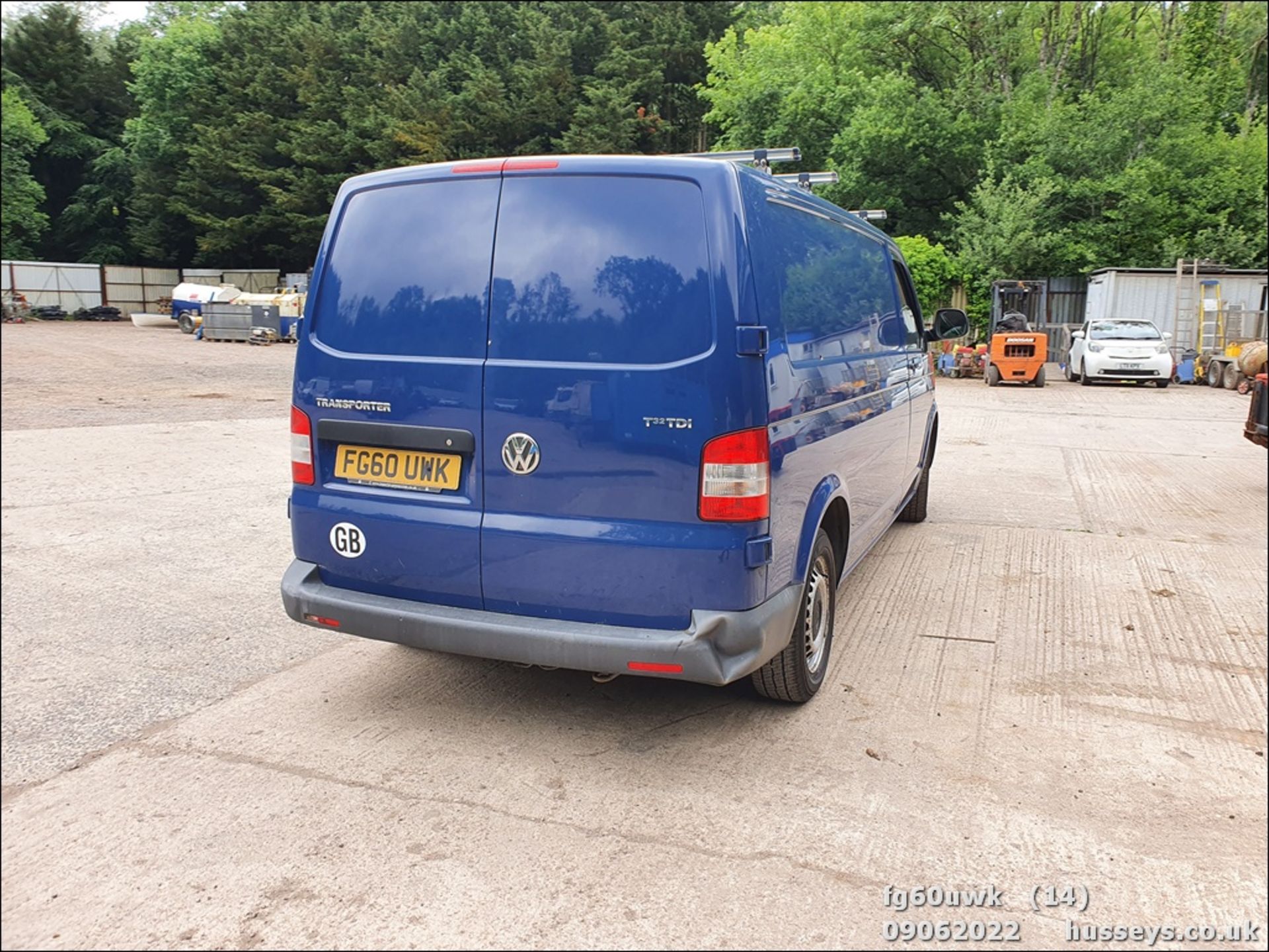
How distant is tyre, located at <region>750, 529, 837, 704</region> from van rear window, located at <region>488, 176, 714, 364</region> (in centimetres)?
119

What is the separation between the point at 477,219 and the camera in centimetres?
351

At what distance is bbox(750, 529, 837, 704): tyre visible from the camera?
150 inches

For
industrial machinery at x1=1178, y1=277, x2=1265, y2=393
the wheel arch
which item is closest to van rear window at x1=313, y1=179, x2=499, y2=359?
the wheel arch

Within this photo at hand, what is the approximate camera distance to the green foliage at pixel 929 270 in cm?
2683

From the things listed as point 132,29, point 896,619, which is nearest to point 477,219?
point 132,29

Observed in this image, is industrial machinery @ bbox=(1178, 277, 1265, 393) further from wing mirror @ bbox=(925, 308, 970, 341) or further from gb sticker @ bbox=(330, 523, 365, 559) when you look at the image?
gb sticker @ bbox=(330, 523, 365, 559)

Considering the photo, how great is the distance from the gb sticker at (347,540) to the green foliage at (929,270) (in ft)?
80.0

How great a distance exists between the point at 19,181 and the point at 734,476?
3.20 meters

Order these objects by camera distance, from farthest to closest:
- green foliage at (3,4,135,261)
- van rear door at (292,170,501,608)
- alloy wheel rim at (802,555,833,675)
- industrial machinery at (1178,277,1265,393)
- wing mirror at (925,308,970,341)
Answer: industrial machinery at (1178,277,1265,393), wing mirror at (925,308,970,341), alloy wheel rim at (802,555,833,675), van rear door at (292,170,501,608), green foliage at (3,4,135,261)

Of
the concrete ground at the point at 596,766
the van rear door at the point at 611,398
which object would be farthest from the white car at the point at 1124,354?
the van rear door at the point at 611,398

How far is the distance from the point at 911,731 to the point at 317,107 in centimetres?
4789

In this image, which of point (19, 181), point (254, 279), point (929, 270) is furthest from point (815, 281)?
point (254, 279)

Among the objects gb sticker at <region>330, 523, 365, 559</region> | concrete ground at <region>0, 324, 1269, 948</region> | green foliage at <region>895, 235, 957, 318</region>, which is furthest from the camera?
green foliage at <region>895, 235, 957, 318</region>

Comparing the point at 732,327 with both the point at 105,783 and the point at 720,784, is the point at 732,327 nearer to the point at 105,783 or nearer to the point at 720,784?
the point at 720,784
